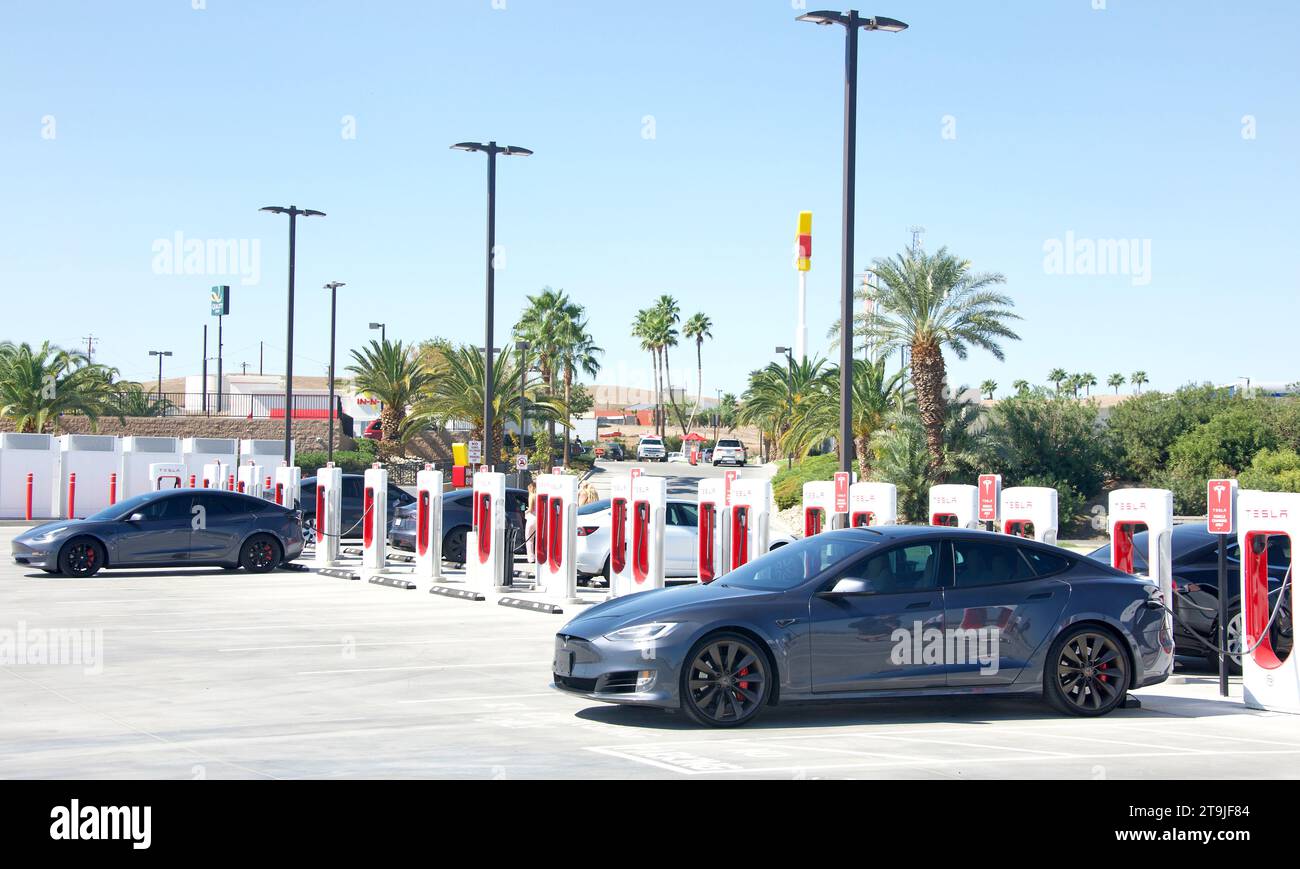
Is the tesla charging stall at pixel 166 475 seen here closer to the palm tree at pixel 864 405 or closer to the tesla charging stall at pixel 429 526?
the tesla charging stall at pixel 429 526

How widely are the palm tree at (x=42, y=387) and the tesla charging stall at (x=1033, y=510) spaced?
44.6m

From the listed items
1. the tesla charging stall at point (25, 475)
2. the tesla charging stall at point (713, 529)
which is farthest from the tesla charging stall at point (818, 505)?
the tesla charging stall at point (25, 475)

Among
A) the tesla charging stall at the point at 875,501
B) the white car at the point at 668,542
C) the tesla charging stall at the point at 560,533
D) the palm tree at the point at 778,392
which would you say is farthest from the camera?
the palm tree at the point at 778,392

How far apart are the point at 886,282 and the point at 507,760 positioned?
94.6 feet

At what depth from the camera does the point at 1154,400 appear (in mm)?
43844

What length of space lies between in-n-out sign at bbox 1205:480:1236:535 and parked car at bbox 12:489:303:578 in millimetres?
16824

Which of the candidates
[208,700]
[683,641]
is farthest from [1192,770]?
[208,700]

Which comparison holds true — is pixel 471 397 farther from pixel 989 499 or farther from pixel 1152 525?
pixel 1152 525

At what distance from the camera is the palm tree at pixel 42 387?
4969 centimetres

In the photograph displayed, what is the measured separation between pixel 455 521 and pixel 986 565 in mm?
16575

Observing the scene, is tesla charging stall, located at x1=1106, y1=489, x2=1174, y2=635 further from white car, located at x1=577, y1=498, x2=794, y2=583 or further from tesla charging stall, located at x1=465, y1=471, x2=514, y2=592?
tesla charging stall, located at x1=465, y1=471, x2=514, y2=592

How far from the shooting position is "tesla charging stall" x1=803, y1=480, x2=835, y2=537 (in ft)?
50.5

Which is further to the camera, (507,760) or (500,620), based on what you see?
(500,620)
